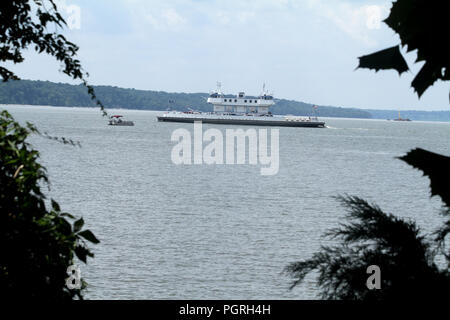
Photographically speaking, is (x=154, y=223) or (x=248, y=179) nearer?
(x=154, y=223)

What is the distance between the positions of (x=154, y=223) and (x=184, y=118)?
124 m

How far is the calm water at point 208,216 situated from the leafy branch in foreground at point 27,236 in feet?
3.83

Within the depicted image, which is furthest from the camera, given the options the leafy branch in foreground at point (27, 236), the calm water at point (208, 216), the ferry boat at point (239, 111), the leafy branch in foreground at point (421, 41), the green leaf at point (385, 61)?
the ferry boat at point (239, 111)

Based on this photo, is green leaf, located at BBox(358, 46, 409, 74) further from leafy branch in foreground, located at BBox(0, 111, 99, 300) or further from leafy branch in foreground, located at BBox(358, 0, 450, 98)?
leafy branch in foreground, located at BBox(0, 111, 99, 300)

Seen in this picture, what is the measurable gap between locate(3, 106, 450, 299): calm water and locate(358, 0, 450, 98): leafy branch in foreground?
1213 millimetres

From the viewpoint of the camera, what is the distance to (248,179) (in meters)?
45.8

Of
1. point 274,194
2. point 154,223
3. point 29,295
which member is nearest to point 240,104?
point 274,194

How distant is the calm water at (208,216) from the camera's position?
16.1 m

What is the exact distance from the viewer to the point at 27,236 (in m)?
2.58

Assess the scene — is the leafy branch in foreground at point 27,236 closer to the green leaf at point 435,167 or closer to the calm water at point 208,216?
the calm water at point 208,216

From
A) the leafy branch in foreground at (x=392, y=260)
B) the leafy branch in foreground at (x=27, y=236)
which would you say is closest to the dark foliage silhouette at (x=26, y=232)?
the leafy branch in foreground at (x=27, y=236)

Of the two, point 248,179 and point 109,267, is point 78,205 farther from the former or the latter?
point 248,179
